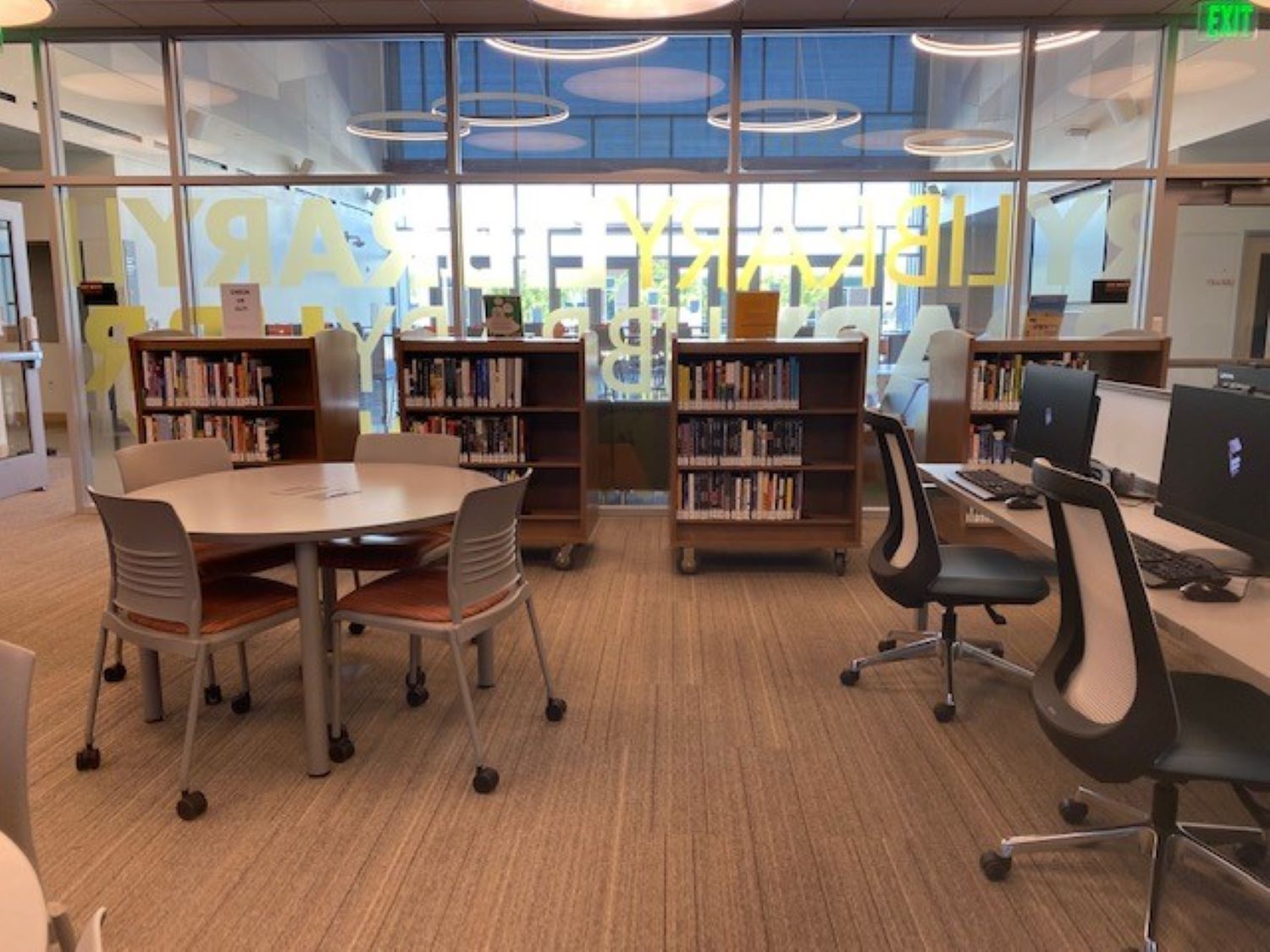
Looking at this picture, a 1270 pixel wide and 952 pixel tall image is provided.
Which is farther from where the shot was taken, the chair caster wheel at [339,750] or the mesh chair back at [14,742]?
the chair caster wheel at [339,750]

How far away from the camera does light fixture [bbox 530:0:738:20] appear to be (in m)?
3.18

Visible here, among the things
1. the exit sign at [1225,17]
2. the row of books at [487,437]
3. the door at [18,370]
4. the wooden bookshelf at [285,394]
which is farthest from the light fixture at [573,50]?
the door at [18,370]

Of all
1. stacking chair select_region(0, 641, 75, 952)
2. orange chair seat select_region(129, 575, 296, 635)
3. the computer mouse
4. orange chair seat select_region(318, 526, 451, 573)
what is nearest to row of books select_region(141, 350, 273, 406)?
orange chair seat select_region(318, 526, 451, 573)

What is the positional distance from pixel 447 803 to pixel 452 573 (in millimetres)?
703

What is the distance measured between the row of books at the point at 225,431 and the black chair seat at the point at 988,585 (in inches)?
159

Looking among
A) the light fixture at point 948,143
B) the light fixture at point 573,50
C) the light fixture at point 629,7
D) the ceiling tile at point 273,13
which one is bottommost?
the light fixture at point 629,7

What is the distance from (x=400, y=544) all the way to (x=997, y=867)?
8.14ft

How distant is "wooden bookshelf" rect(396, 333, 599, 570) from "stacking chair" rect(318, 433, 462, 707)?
1242mm

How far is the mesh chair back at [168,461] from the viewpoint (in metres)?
3.62

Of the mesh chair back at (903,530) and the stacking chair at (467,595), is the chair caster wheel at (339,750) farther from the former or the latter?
the mesh chair back at (903,530)

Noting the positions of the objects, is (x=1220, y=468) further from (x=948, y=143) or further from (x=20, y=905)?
(x=948, y=143)

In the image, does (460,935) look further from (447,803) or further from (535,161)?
(535,161)

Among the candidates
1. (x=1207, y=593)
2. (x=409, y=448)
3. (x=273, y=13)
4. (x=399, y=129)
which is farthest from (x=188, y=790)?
(x=273, y=13)

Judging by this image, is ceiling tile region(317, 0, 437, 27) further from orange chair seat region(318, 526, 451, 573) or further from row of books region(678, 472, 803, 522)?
orange chair seat region(318, 526, 451, 573)
